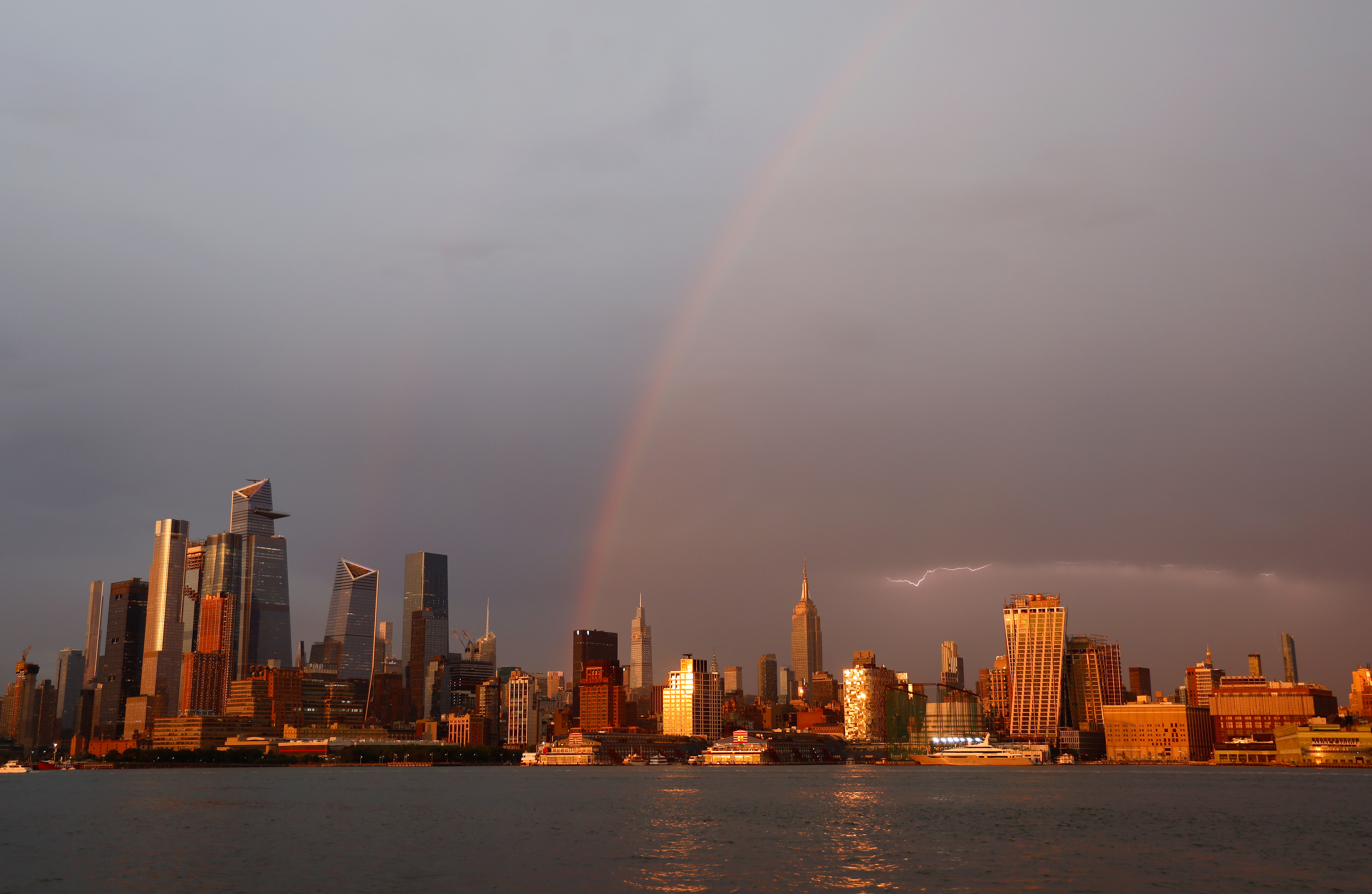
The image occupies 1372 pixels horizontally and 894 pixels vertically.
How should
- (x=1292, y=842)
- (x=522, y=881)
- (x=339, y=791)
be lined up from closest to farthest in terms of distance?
(x=522, y=881), (x=1292, y=842), (x=339, y=791)

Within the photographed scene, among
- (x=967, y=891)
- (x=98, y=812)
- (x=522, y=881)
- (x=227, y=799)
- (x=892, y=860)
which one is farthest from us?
(x=227, y=799)

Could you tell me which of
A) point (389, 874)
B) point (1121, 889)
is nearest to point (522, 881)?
point (389, 874)

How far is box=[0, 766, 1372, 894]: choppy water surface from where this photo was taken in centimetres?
6291

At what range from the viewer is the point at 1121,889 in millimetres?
59094

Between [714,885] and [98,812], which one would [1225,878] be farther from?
[98,812]

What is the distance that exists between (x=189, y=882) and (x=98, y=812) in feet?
244

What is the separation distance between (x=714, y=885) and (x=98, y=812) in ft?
Result: 314

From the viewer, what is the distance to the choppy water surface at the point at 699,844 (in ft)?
206

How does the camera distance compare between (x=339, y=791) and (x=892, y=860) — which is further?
(x=339, y=791)

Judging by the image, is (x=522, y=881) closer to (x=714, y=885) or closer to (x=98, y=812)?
(x=714, y=885)

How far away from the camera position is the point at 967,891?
191ft

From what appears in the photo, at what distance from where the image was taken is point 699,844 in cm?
8288

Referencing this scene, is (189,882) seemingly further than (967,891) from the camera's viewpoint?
Yes

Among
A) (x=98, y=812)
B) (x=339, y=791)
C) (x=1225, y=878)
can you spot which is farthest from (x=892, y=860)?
(x=339, y=791)
